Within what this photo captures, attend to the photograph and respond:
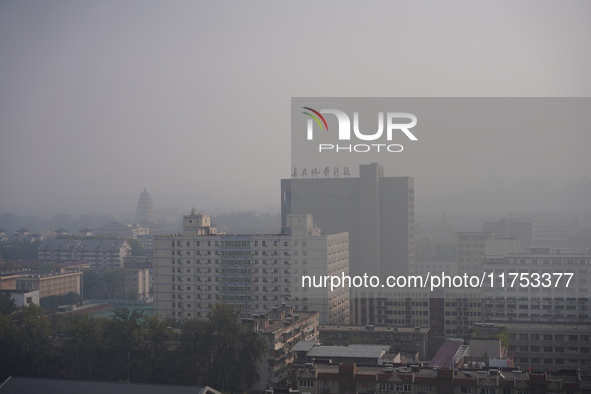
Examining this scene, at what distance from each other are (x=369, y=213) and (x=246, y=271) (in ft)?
9.86

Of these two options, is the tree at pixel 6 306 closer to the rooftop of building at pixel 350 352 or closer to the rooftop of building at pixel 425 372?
the rooftop of building at pixel 350 352

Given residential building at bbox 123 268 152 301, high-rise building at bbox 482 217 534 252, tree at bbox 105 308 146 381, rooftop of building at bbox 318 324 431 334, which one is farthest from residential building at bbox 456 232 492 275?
residential building at bbox 123 268 152 301

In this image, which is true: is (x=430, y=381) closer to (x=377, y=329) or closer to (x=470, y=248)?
(x=377, y=329)

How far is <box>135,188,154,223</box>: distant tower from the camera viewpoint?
29438 millimetres

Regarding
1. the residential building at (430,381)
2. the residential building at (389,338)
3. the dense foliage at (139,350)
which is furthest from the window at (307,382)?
the residential building at (389,338)

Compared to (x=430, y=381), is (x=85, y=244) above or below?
above

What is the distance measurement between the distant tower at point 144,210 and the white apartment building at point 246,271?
1908 cm

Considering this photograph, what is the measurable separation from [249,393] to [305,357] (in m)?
0.63

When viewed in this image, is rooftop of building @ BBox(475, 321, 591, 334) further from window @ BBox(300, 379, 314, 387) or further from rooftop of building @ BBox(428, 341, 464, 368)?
window @ BBox(300, 379, 314, 387)

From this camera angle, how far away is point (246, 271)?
10.2 m

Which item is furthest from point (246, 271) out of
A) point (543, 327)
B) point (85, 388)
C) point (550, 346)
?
point (85, 388)

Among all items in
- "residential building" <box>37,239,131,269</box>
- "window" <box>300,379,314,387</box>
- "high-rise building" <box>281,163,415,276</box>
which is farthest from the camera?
"residential building" <box>37,239,131,269</box>

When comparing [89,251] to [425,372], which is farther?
[89,251]

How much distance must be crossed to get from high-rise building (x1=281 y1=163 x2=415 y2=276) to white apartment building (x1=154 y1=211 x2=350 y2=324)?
1943 millimetres
